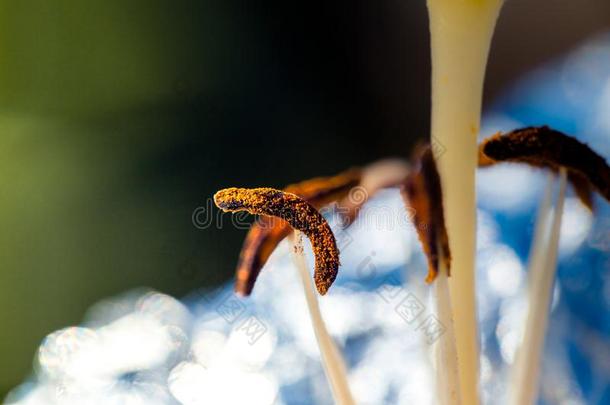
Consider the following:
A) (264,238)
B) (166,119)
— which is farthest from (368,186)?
(166,119)

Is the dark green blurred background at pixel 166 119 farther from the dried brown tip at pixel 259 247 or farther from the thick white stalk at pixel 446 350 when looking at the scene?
the thick white stalk at pixel 446 350

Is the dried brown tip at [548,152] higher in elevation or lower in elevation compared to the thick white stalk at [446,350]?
higher

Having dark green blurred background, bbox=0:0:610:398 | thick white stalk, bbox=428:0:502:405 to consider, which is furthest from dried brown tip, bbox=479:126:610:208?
dark green blurred background, bbox=0:0:610:398

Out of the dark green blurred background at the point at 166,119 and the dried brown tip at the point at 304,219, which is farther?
the dark green blurred background at the point at 166,119

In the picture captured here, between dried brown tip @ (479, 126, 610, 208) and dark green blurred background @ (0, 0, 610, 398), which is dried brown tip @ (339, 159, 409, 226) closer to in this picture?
dried brown tip @ (479, 126, 610, 208)

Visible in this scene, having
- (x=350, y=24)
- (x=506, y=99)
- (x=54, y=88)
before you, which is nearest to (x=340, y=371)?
(x=54, y=88)

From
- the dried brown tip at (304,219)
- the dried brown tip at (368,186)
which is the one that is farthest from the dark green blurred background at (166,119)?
the dried brown tip at (304,219)
